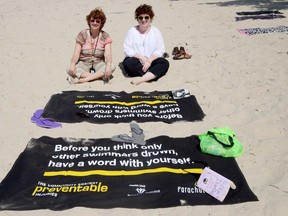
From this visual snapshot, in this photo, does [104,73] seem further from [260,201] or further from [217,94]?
[260,201]

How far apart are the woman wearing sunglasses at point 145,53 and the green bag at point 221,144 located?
2129 mm

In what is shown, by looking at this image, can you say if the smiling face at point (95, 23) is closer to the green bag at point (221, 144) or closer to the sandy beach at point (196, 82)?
the sandy beach at point (196, 82)

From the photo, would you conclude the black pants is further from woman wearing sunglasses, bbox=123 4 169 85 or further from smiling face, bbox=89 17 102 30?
smiling face, bbox=89 17 102 30

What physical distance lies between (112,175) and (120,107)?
1.54m

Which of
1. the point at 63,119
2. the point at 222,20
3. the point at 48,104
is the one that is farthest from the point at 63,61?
the point at 222,20

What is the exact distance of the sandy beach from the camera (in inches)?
138

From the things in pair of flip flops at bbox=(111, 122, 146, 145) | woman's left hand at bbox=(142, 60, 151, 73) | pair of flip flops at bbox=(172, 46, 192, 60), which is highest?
woman's left hand at bbox=(142, 60, 151, 73)

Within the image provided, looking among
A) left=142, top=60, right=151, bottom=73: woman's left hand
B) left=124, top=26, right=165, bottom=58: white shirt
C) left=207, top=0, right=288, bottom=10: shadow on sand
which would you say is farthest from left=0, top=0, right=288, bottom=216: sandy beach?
left=124, top=26, right=165, bottom=58: white shirt

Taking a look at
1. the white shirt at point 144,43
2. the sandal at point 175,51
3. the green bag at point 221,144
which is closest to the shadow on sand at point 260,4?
the sandal at point 175,51

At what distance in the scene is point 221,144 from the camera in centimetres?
368

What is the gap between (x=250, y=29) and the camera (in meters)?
8.10

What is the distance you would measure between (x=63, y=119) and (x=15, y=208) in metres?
1.67

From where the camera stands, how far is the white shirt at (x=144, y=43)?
5.79 m

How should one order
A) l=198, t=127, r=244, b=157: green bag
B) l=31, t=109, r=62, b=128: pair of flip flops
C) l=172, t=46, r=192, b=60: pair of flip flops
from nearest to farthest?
l=198, t=127, r=244, b=157: green bag, l=31, t=109, r=62, b=128: pair of flip flops, l=172, t=46, r=192, b=60: pair of flip flops
